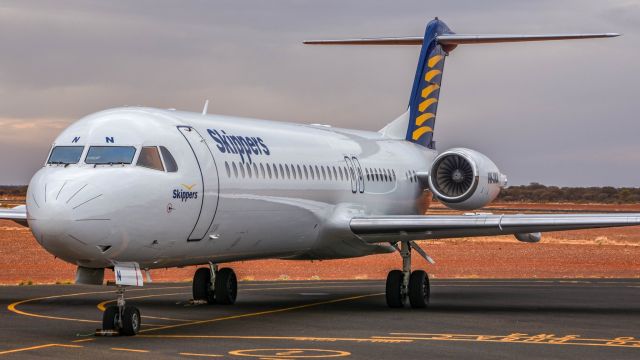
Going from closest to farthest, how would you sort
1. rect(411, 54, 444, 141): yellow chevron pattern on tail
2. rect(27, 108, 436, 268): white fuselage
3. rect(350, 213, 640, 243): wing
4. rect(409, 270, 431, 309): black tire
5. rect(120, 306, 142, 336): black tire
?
1. rect(27, 108, 436, 268): white fuselage
2. rect(120, 306, 142, 336): black tire
3. rect(350, 213, 640, 243): wing
4. rect(409, 270, 431, 309): black tire
5. rect(411, 54, 444, 141): yellow chevron pattern on tail

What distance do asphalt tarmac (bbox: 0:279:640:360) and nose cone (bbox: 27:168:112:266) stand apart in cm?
136

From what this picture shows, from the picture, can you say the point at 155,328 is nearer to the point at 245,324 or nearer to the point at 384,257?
the point at 245,324

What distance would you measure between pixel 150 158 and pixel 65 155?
4.26 feet

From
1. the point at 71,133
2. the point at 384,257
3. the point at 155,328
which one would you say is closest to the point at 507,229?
the point at 155,328

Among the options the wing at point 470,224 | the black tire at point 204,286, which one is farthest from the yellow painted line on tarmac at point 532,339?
the black tire at point 204,286

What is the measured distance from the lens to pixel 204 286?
80.0ft

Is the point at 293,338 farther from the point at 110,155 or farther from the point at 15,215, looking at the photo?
the point at 15,215

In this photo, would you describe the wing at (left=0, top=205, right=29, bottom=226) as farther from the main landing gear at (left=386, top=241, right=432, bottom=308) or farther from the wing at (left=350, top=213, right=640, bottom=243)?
the main landing gear at (left=386, top=241, right=432, bottom=308)

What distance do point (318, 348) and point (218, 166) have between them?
15.7ft

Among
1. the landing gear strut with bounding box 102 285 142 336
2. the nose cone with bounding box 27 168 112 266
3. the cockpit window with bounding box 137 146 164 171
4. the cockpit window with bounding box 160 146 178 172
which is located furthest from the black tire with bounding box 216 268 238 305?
the nose cone with bounding box 27 168 112 266

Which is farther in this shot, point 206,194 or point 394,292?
point 394,292

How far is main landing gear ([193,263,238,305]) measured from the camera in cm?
2419

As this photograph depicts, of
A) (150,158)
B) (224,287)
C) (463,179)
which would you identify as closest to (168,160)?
(150,158)

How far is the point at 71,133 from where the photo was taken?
17.7 m
